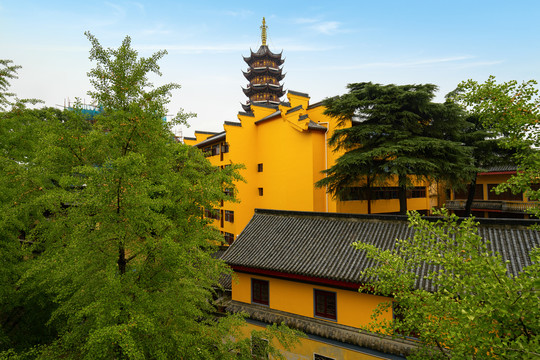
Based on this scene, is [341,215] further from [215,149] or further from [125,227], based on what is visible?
[215,149]

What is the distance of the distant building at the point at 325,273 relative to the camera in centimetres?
948

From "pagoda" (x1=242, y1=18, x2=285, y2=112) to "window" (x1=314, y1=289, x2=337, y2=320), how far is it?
34.6 m

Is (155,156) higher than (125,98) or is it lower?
lower

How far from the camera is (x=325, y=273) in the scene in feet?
33.8

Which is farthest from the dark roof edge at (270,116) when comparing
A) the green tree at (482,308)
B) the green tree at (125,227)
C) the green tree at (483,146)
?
the green tree at (482,308)

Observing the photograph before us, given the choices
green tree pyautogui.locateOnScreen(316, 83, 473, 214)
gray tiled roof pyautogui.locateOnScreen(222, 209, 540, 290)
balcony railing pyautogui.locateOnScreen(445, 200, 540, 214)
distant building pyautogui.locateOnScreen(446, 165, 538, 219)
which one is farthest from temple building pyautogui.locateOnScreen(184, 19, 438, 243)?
gray tiled roof pyautogui.locateOnScreen(222, 209, 540, 290)

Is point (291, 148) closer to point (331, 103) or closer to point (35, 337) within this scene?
point (331, 103)

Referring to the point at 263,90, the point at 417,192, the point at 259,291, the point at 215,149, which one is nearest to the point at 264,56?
the point at 263,90

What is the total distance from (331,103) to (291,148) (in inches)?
208

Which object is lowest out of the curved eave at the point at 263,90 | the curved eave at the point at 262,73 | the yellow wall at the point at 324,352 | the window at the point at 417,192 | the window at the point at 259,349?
the yellow wall at the point at 324,352

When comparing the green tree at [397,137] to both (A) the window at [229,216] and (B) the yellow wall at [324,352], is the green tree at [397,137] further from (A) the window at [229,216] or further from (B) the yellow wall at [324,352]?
(A) the window at [229,216]

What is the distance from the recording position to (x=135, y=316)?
477 centimetres

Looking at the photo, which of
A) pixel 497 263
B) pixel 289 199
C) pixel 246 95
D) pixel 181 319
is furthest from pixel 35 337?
pixel 246 95

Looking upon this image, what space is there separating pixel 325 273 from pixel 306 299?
1718 mm
